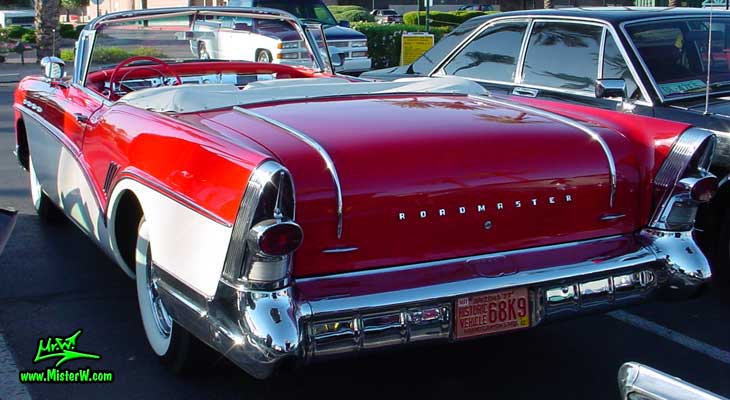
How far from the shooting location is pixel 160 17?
5.79m

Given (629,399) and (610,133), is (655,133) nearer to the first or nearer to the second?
(610,133)

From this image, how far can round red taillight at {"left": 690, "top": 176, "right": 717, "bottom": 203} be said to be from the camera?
3.67 metres

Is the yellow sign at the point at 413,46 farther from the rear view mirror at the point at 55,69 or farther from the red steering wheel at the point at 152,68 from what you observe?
the rear view mirror at the point at 55,69

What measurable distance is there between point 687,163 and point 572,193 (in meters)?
0.53

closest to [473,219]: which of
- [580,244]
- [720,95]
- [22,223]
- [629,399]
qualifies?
[580,244]

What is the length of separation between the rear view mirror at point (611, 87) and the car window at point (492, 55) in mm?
1144

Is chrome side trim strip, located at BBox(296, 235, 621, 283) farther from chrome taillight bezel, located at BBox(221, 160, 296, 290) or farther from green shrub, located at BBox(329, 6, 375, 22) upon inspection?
green shrub, located at BBox(329, 6, 375, 22)

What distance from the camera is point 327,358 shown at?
3.08m

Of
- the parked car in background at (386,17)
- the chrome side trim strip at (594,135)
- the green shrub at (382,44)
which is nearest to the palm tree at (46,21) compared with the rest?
the green shrub at (382,44)

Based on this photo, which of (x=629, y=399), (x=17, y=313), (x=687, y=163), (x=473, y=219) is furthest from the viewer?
(x=17, y=313)

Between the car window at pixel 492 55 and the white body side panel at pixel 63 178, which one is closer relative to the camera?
the white body side panel at pixel 63 178

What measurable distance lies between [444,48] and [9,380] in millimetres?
4431

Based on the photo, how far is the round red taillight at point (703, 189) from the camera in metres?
3.67

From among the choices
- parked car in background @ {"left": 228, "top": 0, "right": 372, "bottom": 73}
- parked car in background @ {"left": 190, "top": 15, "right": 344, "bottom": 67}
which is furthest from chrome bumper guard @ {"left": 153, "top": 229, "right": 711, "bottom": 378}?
parked car in background @ {"left": 228, "top": 0, "right": 372, "bottom": 73}
